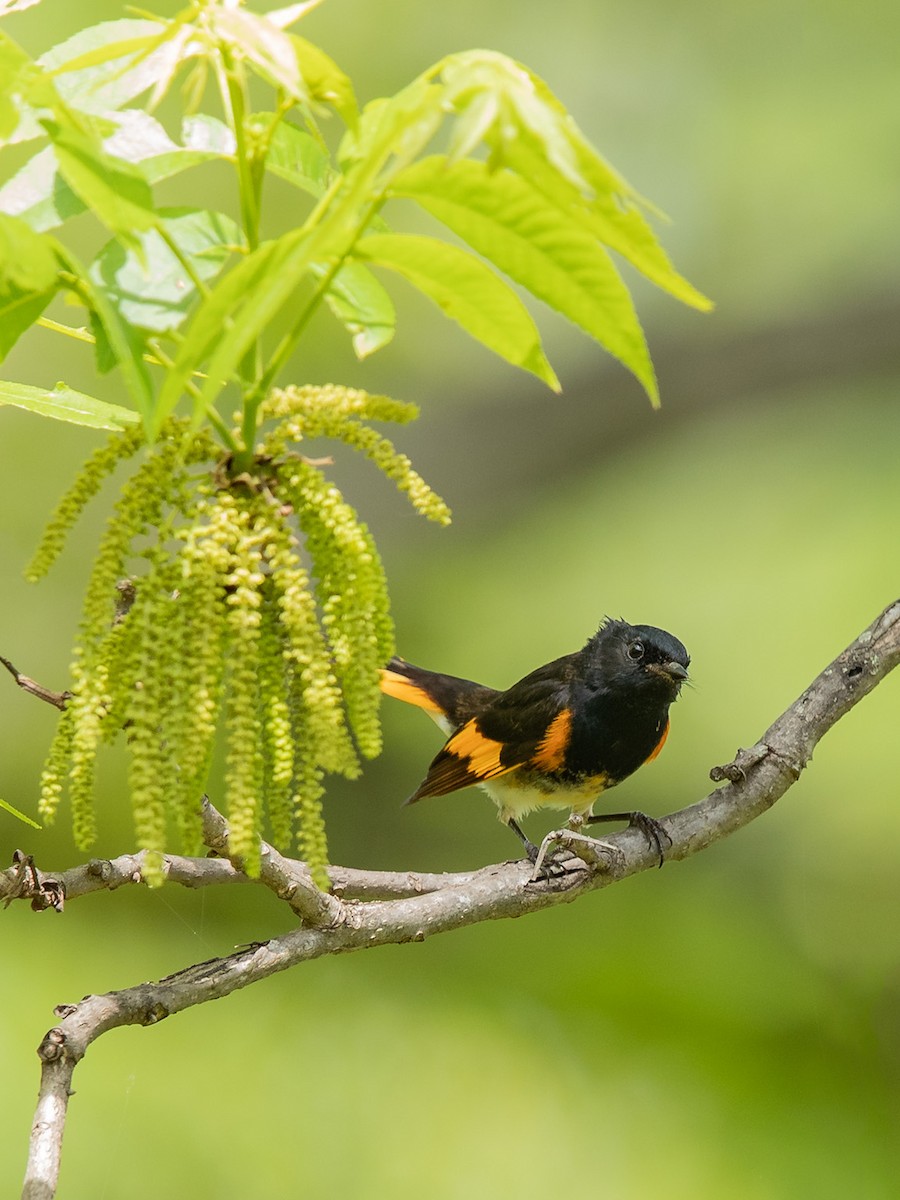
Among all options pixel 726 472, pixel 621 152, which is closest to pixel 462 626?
pixel 726 472

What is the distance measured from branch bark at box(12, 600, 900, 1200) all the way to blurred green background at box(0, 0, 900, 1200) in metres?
2.10

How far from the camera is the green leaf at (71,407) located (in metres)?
1.14

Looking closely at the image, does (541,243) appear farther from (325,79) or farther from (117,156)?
(117,156)

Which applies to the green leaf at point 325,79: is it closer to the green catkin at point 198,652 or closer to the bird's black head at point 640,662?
the green catkin at point 198,652

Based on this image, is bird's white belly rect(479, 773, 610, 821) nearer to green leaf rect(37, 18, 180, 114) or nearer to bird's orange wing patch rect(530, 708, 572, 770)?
bird's orange wing patch rect(530, 708, 572, 770)

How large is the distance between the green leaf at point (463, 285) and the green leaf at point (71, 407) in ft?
0.97

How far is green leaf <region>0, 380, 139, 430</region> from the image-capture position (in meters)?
1.14

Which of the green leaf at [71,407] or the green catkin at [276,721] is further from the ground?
the green leaf at [71,407]

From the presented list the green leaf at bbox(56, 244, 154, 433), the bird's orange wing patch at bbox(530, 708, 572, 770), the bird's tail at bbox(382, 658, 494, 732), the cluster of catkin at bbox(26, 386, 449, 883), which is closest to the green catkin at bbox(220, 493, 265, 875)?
the cluster of catkin at bbox(26, 386, 449, 883)

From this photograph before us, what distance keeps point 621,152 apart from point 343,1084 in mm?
4624

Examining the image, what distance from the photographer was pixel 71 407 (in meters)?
1.17

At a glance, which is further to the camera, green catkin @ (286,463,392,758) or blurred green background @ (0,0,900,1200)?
blurred green background @ (0,0,900,1200)

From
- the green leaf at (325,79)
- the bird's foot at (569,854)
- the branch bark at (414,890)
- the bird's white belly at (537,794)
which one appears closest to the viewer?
the green leaf at (325,79)

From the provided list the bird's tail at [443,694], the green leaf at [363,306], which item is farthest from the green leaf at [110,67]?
the bird's tail at [443,694]
